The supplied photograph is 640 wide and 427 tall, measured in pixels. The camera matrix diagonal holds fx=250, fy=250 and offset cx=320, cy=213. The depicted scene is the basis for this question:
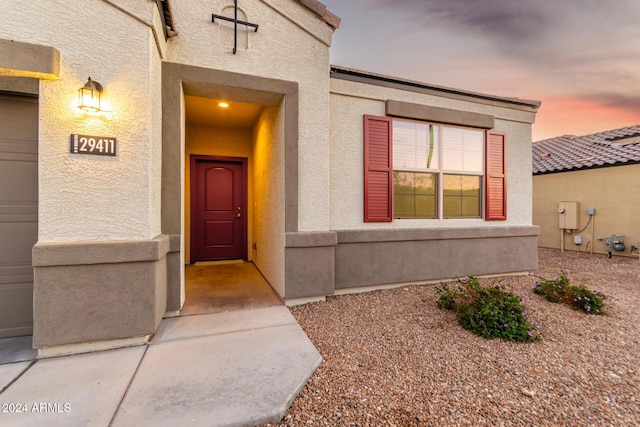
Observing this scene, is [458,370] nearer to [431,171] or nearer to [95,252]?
[431,171]

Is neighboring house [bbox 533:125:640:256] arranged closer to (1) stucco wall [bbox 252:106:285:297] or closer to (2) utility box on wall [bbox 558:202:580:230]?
(2) utility box on wall [bbox 558:202:580:230]

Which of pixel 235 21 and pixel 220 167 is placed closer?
pixel 235 21

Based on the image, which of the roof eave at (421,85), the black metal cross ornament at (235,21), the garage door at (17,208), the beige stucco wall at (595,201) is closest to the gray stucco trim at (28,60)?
the garage door at (17,208)

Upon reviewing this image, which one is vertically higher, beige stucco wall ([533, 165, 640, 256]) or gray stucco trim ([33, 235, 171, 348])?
beige stucco wall ([533, 165, 640, 256])

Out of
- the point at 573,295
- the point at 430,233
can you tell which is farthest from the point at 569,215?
the point at 430,233

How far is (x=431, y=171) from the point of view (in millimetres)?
4543

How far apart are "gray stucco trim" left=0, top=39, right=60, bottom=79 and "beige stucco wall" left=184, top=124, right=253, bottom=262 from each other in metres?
3.35

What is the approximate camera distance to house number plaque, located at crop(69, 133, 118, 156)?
2.31 meters

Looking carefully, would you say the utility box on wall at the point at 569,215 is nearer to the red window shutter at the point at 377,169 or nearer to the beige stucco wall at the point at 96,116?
the red window shutter at the point at 377,169

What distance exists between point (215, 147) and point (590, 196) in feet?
37.4

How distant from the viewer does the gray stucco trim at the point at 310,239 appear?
11.4 ft

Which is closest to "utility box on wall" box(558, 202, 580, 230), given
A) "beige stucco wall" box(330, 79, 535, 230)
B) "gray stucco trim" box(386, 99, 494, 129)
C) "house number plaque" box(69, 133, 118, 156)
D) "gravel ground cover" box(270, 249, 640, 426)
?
"gravel ground cover" box(270, 249, 640, 426)

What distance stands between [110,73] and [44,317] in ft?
7.61

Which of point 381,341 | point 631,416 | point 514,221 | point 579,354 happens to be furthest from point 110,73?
point 514,221
